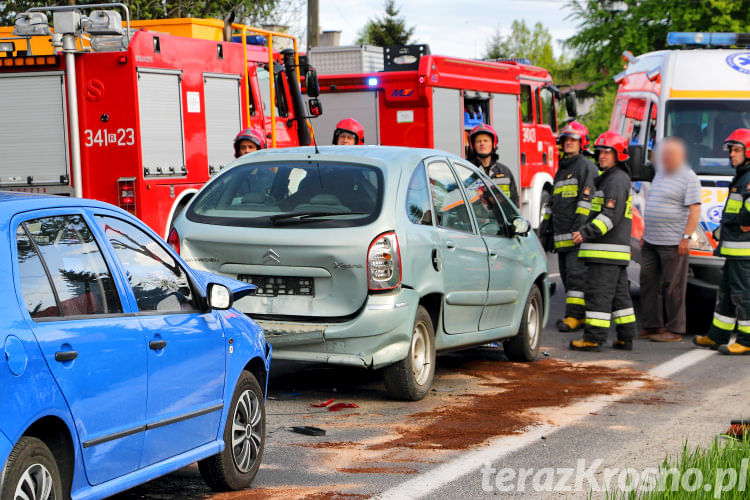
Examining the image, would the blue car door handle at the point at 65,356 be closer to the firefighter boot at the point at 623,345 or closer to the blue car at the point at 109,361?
the blue car at the point at 109,361

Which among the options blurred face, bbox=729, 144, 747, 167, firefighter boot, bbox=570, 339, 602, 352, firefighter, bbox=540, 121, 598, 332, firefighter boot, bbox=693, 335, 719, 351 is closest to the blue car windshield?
firefighter, bbox=540, 121, 598, 332

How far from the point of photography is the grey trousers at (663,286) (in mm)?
11258

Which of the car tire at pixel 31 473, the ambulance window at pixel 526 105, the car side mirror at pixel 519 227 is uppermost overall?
the ambulance window at pixel 526 105

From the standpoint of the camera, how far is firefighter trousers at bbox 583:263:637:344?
34.5 ft

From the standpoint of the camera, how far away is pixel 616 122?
16.1 m

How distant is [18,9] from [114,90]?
33.6 ft

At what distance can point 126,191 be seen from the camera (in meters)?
12.1

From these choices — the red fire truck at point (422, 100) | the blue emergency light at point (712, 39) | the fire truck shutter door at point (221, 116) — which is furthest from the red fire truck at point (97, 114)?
the blue emergency light at point (712, 39)

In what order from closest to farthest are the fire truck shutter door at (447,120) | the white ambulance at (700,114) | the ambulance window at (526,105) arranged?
Answer: 1. the white ambulance at (700,114)
2. the fire truck shutter door at (447,120)
3. the ambulance window at (526,105)

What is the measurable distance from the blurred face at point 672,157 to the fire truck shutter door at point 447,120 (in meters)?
5.04

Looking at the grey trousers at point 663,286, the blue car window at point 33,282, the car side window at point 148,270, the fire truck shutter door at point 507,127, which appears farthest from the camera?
the fire truck shutter door at point 507,127

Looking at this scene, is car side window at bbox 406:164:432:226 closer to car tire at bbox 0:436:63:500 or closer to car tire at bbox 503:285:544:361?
car tire at bbox 503:285:544:361

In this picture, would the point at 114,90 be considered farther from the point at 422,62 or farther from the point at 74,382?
the point at 74,382

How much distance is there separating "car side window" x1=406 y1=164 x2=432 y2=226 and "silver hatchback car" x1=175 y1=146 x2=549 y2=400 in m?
0.01
